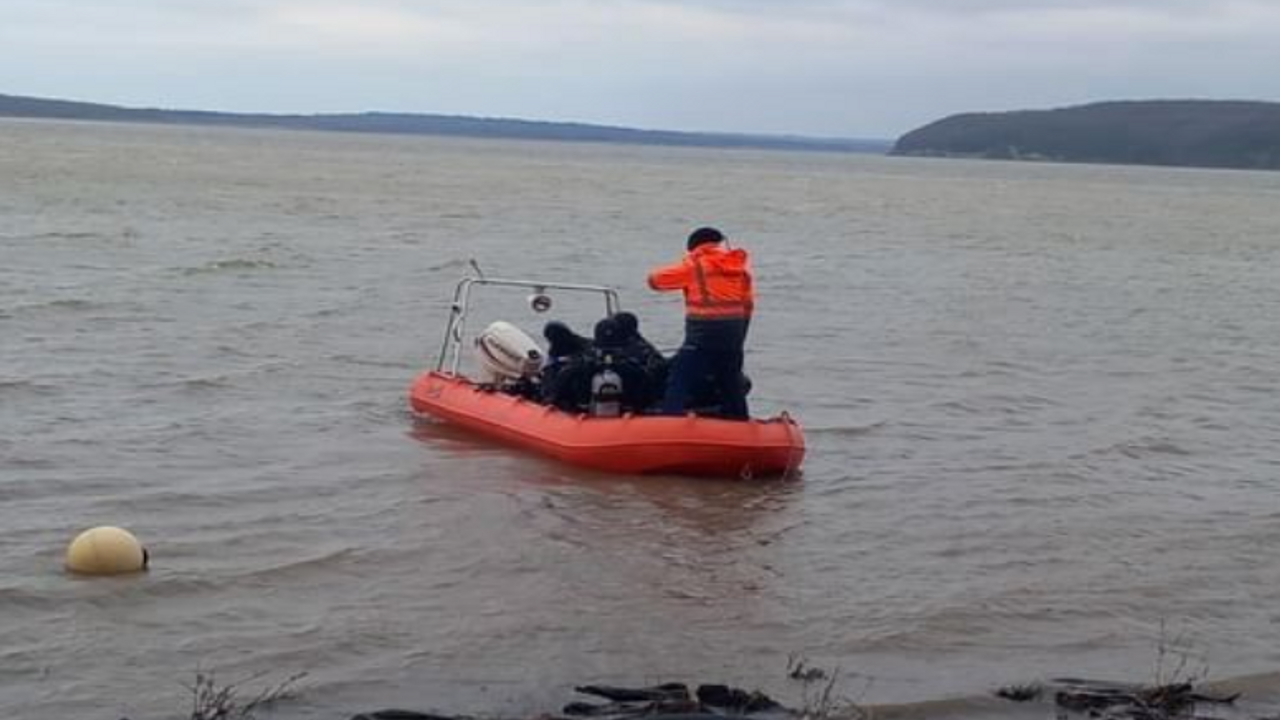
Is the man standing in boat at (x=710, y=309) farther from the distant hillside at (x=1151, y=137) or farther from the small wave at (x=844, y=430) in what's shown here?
the distant hillside at (x=1151, y=137)

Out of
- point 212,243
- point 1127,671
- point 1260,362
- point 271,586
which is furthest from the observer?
point 212,243

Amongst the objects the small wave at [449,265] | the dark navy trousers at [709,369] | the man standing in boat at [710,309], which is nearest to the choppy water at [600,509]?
the dark navy trousers at [709,369]

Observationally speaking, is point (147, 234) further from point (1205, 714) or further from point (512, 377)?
point (1205, 714)

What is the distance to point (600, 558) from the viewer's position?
392 inches

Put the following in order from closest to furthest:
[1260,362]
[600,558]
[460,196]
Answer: [600,558] < [1260,362] < [460,196]

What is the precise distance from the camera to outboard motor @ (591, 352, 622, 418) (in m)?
12.2

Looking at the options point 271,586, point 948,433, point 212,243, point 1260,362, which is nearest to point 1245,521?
point 948,433

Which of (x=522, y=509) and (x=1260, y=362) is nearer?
(x=522, y=509)

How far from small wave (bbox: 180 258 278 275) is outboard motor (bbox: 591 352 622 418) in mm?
14785

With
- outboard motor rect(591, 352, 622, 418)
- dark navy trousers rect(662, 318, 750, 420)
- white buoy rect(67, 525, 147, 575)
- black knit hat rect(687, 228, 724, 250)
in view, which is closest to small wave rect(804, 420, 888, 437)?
dark navy trousers rect(662, 318, 750, 420)

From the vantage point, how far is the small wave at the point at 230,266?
26281mm

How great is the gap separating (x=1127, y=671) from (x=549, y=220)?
125ft

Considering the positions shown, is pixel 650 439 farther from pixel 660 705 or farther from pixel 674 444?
pixel 660 705

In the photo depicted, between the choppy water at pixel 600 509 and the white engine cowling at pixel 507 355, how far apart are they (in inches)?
22.1
